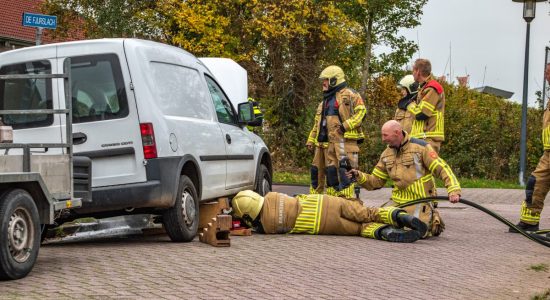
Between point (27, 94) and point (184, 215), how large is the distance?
1.90 meters

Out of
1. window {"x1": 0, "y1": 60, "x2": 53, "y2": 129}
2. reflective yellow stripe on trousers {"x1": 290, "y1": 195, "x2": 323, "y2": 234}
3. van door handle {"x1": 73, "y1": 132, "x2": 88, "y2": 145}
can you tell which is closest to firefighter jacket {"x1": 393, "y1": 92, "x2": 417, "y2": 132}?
reflective yellow stripe on trousers {"x1": 290, "y1": 195, "x2": 323, "y2": 234}

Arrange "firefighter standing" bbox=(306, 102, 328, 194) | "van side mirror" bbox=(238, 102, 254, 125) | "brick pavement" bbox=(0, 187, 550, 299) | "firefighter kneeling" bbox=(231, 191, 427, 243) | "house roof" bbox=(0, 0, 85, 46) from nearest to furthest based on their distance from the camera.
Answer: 1. "brick pavement" bbox=(0, 187, 550, 299)
2. "firefighter kneeling" bbox=(231, 191, 427, 243)
3. "van side mirror" bbox=(238, 102, 254, 125)
4. "firefighter standing" bbox=(306, 102, 328, 194)
5. "house roof" bbox=(0, 0, 85, 46)

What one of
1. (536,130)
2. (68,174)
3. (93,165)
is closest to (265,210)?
(93,165)

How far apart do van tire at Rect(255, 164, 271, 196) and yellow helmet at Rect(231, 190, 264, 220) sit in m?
1.83

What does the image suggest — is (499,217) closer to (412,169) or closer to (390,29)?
(412,169)

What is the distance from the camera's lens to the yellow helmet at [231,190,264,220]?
11055 millimetres

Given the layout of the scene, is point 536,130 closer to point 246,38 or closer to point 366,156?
point 366,156

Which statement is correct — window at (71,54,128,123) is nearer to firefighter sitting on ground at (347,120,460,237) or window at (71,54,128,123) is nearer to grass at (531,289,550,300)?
firefighter sitting on ground at (347,120,460,237)

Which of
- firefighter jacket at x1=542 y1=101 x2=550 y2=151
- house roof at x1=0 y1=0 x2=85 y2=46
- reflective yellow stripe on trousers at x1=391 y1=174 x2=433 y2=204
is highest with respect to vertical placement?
house roof at x1=0 y1=0 x2=85 y2=46

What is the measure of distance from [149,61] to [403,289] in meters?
3.62

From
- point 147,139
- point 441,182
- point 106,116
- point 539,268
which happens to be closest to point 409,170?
point 539,268

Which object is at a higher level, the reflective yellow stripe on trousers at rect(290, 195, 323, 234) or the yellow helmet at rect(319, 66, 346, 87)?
the yellow helmet at rect(319, 66, 346, 87)

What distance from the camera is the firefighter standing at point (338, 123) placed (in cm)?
1320

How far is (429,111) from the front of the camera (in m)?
12.5
